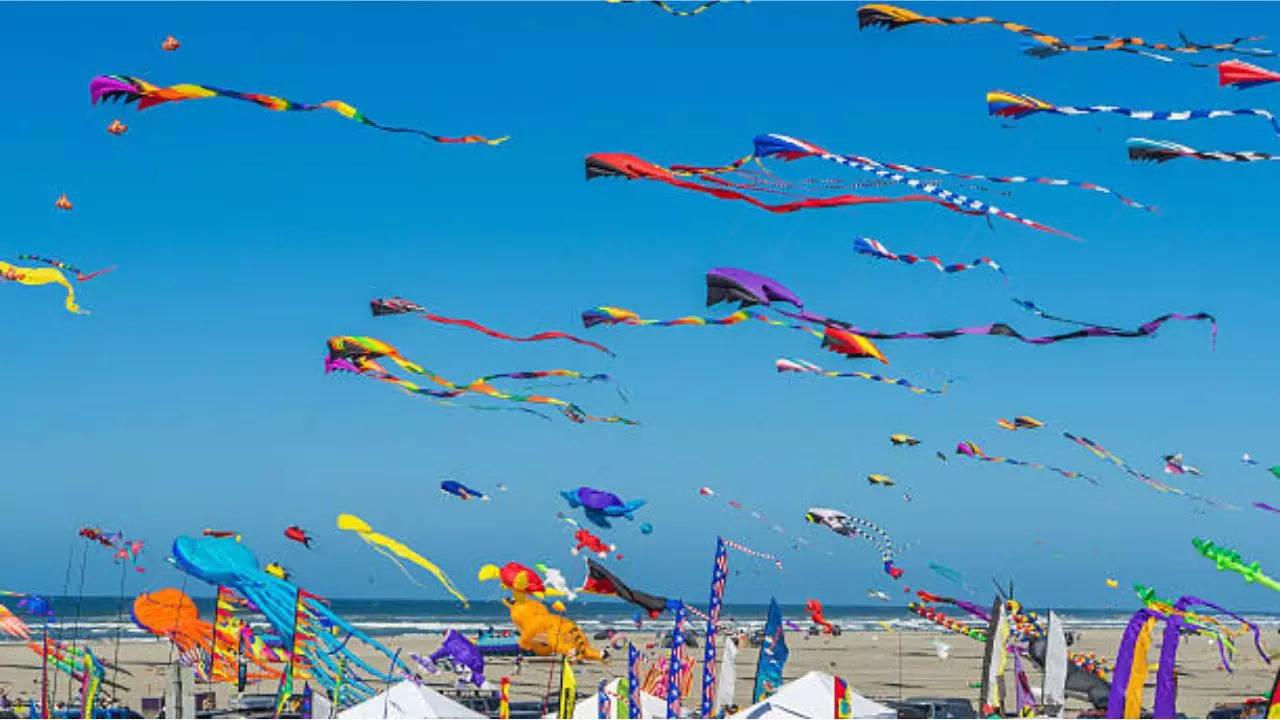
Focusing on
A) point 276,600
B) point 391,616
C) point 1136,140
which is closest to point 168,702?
point 276,600

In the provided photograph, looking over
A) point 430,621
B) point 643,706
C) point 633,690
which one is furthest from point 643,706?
point 430,621

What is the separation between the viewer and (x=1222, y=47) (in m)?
9.34

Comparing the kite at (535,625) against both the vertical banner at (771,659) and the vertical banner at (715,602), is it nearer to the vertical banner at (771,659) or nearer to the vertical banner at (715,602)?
the vertical banner at (771,659)

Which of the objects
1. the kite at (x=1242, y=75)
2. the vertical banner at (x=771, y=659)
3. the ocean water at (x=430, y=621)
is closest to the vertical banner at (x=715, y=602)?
the vertical banner at (x=771, y=659)

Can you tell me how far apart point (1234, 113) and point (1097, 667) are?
14.2 meters

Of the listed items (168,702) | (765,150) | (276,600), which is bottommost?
(168,702)

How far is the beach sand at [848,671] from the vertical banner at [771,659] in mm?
9069

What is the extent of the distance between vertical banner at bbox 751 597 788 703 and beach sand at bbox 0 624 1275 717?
9.07 metres

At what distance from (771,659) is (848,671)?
35.4 meters

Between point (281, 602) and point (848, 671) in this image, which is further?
point (848, 671)

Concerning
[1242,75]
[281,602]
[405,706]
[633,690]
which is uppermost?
[1242,75]

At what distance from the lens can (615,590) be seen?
18375mm

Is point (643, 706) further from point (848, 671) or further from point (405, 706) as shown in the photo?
point (848, 671)

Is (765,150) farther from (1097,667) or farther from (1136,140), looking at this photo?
(1097,667)
